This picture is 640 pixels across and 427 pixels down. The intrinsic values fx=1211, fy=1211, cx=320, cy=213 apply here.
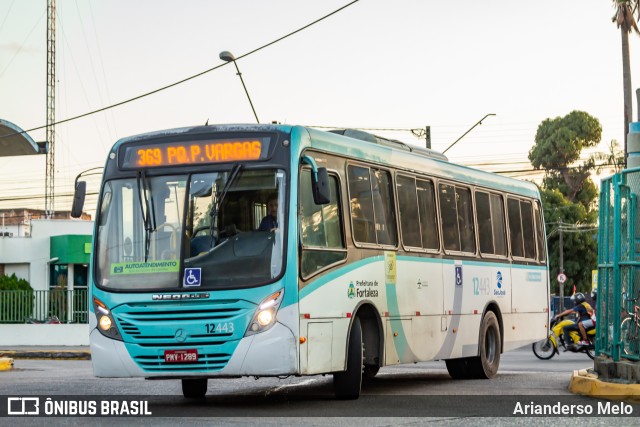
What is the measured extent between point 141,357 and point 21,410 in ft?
4.71

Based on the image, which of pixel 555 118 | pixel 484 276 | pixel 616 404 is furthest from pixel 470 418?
pixel 555 118

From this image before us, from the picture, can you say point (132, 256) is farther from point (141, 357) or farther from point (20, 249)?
point (20, 249)

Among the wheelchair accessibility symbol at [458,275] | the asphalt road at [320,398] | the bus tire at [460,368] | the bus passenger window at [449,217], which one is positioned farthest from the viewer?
the bus tire at [460,368]

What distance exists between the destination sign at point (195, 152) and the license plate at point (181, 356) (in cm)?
209

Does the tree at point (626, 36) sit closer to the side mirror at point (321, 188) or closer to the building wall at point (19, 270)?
the building wall at point (19, 270)

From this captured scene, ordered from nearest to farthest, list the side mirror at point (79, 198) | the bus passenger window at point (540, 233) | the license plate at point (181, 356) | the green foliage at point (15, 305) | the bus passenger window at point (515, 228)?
the license plate at point (181, 356), the side mirror at point (79, 198), the bus passenger window at point (515, 228), the bus passenger window at point (540, 233), the green foliage at point (15, 305)

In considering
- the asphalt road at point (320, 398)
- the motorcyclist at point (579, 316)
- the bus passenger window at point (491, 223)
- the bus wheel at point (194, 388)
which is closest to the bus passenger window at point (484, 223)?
the bus passenger window at point (491, 223)

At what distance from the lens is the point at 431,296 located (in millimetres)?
16641

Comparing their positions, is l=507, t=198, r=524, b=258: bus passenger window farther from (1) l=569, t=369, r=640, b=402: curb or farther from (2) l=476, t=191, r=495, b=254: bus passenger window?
(1) l=569, t=369, r=640, b=402: curb

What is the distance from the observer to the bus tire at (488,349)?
18688mm

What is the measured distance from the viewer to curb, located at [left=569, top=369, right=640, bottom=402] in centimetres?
1321

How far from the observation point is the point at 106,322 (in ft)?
43.2

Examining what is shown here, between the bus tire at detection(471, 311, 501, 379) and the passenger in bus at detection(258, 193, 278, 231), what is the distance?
6611mm

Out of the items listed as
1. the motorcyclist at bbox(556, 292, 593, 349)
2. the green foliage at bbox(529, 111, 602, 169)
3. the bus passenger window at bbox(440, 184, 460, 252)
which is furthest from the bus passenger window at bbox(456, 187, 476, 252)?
the green foliage at bbox(529, 111, 602, 169)
